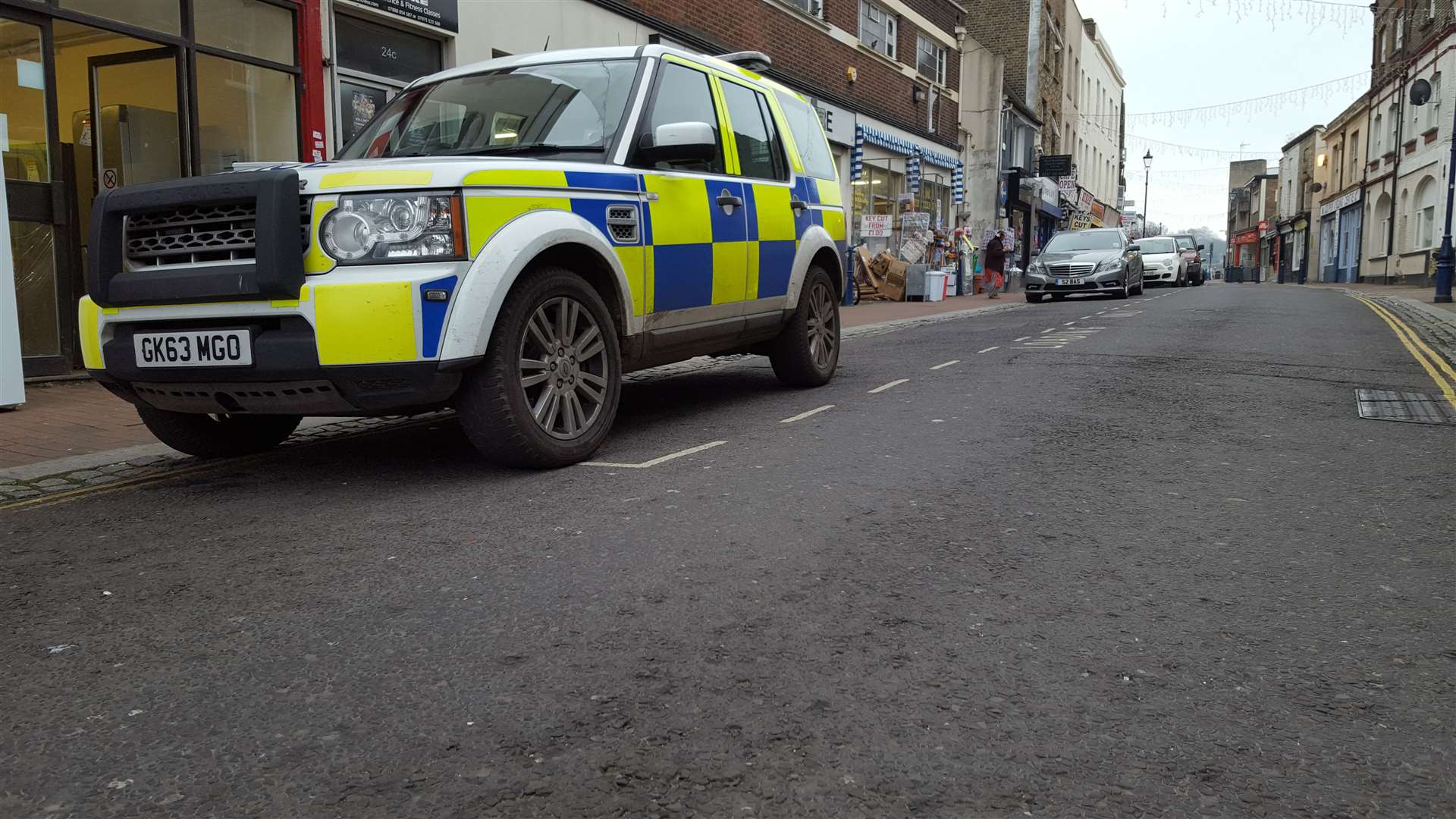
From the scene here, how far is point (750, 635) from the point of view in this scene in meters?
2.80

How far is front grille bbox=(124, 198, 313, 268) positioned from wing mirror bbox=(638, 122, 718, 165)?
1.76 meters

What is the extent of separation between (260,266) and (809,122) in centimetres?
Result: 475


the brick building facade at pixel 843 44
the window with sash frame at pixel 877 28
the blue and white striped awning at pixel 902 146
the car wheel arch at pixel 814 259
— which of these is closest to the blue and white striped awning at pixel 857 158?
the blue and white striped awning at pixel 902 146

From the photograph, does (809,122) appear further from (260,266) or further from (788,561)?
(788,561)

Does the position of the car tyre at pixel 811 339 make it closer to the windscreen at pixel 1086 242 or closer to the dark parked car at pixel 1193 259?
the windscreen at pixel 1086 242

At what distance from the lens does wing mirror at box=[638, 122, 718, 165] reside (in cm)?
532

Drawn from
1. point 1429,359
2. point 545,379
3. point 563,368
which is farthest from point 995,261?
point 545,379

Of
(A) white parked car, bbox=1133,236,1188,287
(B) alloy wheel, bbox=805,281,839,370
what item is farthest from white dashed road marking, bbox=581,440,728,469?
(A) white parked car, bbox=1133,236,1188,287

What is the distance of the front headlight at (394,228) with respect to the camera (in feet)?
14.1

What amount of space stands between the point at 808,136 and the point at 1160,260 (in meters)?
27.2

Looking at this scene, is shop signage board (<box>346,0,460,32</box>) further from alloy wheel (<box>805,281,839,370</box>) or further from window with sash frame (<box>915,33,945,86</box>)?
window with sash frame (<box>915,33,945,86</box>)

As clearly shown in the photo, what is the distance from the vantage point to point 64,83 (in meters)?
8.66

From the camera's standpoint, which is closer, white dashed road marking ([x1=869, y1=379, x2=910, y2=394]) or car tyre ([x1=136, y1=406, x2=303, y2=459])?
car tyre ([x1=136, y1=406, x2=303, y2=459])

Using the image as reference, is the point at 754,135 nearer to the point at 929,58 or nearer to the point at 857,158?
the point at 857,158
